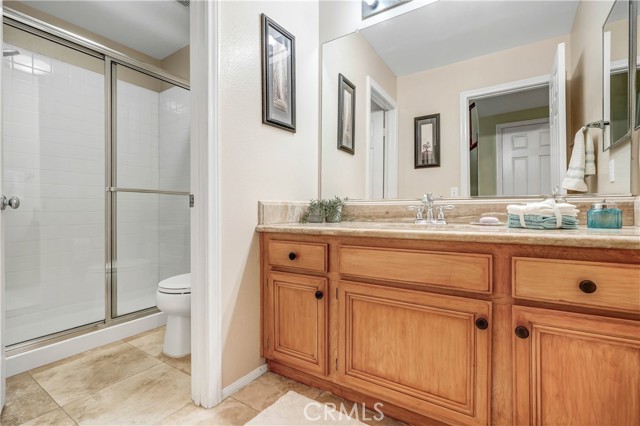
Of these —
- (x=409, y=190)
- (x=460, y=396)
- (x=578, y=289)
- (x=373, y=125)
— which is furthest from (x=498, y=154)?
(x=460, y=396)

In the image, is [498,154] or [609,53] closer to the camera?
[609,53]

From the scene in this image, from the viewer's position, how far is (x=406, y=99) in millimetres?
1839

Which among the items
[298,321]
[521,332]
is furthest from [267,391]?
[521,332]

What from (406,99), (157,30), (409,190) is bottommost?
(409,190)

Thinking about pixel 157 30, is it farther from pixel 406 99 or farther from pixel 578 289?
pixel 578 289

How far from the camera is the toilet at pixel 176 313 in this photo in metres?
1.82

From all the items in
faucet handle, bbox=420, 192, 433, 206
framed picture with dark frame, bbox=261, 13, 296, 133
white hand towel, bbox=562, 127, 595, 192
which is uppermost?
framed picture with dark frame, bbox=261, 13, 296, 133

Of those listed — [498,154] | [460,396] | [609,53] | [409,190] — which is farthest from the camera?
[409,190]

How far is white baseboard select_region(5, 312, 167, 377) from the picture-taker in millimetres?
1656

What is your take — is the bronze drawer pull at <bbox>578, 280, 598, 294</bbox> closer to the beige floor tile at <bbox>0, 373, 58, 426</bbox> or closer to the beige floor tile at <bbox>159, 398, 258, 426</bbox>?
the beige floor tile at <bbox>159, 398, 258, 426</bbox>

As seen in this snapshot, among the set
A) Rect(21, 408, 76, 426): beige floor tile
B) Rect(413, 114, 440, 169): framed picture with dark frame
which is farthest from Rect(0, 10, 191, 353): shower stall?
Rect(413, 114, 440, 169): framed picture with dark frame

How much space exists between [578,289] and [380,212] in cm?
111

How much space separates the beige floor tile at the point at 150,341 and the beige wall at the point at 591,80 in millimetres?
2537

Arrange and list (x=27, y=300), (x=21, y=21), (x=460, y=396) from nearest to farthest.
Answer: (x=460, y=396) → (x=21, y=21) → (x=27, y=300)
